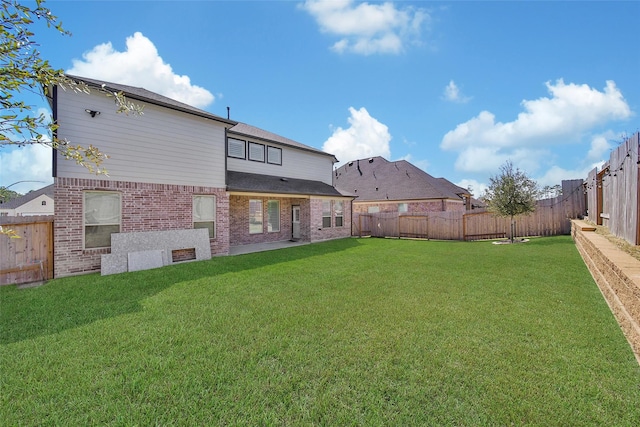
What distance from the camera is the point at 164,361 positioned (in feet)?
10.3

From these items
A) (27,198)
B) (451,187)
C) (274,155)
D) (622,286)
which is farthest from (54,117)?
(27,198)

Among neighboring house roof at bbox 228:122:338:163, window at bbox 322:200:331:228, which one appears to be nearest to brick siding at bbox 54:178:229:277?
neighboring house roof at bbox 228:122:338:163

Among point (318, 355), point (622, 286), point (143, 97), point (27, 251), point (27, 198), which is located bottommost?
point (318, 355)

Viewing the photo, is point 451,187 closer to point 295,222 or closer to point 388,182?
point 388,182

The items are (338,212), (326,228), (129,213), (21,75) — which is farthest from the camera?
(338,212)

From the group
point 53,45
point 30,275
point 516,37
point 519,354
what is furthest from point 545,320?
point 30,275

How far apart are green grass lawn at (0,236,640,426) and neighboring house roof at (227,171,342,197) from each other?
603cm

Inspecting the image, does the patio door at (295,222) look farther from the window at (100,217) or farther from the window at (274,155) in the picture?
the window at (100,217)

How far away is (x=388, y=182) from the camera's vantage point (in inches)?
933

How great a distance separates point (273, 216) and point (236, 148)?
160 inches

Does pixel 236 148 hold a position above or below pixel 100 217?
above

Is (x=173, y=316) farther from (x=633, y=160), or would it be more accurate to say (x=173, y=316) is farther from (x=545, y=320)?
(x=633, y=160)

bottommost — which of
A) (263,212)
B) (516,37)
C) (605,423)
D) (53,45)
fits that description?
(605,423)

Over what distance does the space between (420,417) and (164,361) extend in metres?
2.81
